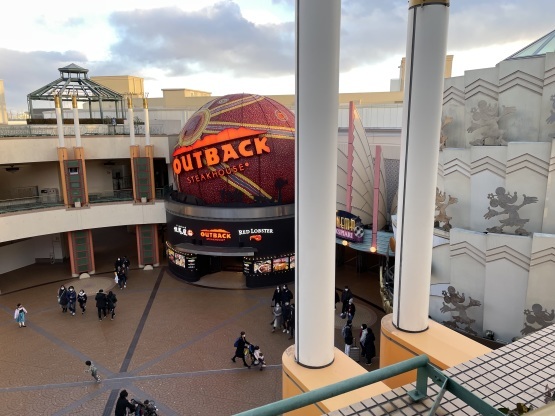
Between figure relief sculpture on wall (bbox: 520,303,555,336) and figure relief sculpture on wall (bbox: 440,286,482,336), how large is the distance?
51.2 inches

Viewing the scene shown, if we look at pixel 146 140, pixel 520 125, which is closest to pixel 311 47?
pixel 520 125

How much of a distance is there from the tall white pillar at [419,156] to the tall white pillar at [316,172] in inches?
58.8

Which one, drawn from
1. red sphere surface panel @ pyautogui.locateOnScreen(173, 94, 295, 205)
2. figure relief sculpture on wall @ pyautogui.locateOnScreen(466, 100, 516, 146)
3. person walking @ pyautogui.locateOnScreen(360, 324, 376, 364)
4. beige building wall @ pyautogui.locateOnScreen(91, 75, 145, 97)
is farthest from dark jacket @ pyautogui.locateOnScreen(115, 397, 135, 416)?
beige building wall @ pyautogui.locateOnScreen(91, 75, 145, 97)

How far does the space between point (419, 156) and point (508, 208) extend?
6.82 m

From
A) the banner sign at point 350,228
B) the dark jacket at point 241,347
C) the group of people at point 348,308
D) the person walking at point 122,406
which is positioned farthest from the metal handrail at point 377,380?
the banner sign at point 350,228

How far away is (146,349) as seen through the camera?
45.4 feet

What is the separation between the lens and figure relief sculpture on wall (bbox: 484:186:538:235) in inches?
447

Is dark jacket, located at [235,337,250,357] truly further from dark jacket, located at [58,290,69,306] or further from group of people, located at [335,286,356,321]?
dark jacket, located at [58,290,69,306]

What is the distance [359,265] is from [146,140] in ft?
42.5

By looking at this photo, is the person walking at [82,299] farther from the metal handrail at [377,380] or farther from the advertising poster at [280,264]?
the metal handrail at [377,380]

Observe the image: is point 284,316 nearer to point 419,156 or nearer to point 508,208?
point 508,208

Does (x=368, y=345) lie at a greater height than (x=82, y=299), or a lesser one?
greater

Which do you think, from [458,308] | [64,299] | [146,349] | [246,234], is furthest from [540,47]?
[64,299]

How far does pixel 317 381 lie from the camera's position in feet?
18.8
